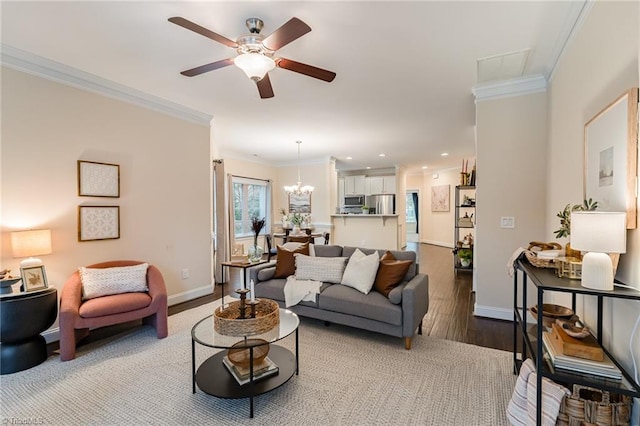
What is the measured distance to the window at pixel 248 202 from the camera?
733 cm

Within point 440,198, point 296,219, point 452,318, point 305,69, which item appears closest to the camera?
point 305,69

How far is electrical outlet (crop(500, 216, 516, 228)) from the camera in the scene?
3.23 meters

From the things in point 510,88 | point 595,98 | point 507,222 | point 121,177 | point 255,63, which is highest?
point 510,88

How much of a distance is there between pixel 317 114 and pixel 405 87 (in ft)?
4.45

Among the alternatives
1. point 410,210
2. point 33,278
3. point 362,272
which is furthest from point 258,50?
point 410,210

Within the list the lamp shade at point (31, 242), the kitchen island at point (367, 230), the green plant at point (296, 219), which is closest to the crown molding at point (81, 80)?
the lamp shade at point (31, 242)

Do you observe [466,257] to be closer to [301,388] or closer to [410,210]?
[301,388]

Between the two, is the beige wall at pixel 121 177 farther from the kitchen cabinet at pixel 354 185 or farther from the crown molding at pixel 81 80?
the kitchen cabinet at pixel 354 185

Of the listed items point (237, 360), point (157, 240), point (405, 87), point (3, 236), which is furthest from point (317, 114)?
point (3, 236)

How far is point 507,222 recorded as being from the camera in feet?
10.7

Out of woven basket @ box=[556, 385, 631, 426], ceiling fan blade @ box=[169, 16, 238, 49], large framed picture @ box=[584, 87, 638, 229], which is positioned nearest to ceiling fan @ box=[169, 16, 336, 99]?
ceiling fan blade @ box=[169, 16, 238, 49]

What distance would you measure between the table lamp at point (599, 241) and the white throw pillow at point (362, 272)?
1731 millimetres

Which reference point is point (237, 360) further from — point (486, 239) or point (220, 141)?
point (220, 141)

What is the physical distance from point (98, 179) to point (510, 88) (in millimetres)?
4602
